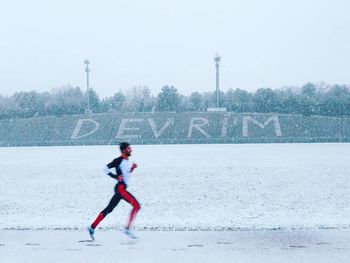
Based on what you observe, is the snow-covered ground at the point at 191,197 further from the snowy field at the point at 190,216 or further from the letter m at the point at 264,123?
the letter m at the point at 264,123

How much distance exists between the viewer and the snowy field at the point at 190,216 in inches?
288

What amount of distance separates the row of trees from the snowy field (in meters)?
52.1

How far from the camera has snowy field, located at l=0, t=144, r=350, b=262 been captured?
24.0 ft

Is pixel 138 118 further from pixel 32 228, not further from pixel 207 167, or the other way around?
pixel 32 228

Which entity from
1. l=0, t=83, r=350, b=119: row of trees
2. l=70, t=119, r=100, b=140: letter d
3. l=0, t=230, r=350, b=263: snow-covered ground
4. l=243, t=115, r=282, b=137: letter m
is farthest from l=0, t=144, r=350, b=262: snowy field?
l=0, t=83, r=350, b=119: row of trees

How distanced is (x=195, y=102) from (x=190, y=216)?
10886 centimetres

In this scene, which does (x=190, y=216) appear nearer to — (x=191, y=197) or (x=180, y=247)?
(x=191, y=197)

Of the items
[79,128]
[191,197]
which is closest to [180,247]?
[191,197]

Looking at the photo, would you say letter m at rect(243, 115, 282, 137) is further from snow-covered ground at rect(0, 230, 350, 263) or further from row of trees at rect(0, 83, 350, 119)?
snow-covered ground at rect(0, 230, 350, 263)

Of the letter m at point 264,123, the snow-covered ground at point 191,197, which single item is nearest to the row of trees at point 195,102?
the letter m at point 264,123

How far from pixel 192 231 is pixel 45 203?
537 cm

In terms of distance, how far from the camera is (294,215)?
10445mm

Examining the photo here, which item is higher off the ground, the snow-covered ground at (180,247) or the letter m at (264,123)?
the letter m at (264,123)

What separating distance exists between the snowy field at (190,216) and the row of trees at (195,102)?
171 feet
